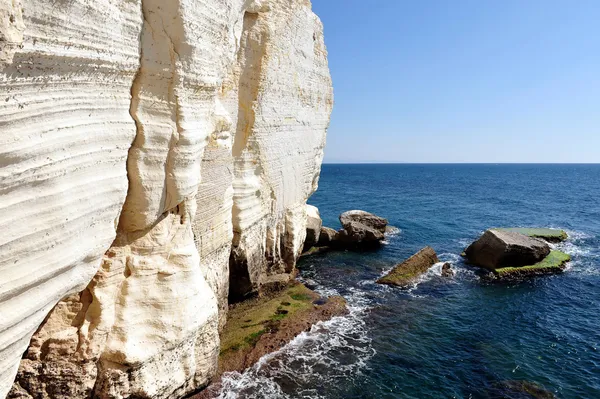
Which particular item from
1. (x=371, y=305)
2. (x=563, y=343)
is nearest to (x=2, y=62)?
(x=371, y=305)

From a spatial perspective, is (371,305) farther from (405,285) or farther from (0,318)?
(0,318)

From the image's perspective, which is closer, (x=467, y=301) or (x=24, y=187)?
(x=24, y=187)

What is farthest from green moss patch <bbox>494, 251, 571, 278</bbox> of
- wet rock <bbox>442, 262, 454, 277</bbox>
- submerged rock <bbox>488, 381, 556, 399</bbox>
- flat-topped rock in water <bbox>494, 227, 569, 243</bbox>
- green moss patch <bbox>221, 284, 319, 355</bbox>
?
green moss patch <bbox>221, 284, 319, 355</bbox>

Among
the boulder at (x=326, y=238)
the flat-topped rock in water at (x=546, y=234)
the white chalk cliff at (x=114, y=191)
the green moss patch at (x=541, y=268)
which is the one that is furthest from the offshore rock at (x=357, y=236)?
the white chalk cliff at (x=114, y=191)

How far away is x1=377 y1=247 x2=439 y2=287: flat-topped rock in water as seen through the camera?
20.4 meters

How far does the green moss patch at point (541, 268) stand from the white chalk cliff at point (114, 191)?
15.7 meters

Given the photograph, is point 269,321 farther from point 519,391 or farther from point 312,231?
point 312,231

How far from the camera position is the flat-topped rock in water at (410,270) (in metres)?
20.4

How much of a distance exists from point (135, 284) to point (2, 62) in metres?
5.27

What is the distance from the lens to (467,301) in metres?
18.8

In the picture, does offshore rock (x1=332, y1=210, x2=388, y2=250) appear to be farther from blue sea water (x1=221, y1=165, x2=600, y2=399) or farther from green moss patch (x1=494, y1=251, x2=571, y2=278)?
green moss patch (x1=494, y1=251, x2=571, y2=278)

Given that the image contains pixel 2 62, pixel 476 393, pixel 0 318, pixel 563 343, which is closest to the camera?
pixel 2 62

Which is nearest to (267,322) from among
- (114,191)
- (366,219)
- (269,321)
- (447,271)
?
(269,321)

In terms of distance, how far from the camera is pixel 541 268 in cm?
2295
